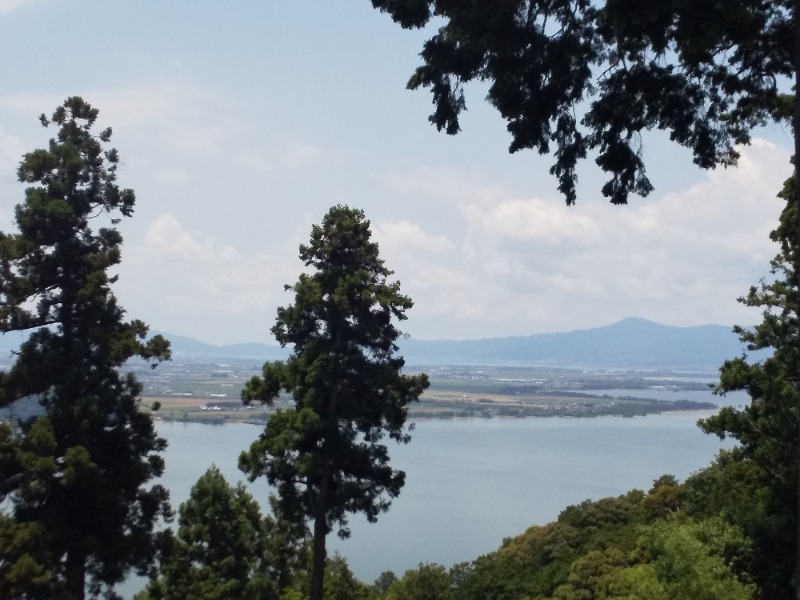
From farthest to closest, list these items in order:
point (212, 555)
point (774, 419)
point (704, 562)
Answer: point (212, 555), point (704, 562), point (774, 419)

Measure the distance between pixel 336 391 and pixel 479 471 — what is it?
156ft

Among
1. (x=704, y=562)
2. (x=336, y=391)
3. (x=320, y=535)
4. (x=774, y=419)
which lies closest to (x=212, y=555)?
(x=320, y=535)

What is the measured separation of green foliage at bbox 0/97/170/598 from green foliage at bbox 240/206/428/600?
105 inches

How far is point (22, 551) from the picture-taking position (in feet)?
42.9

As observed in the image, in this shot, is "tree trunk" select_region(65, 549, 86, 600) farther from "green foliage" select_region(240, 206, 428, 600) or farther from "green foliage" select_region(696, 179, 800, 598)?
"green foliage" select_region(696, 179, 800, 598)

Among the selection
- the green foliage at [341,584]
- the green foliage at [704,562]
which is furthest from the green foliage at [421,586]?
the green foliage at [704,562]

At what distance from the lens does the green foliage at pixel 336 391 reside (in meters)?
16.8

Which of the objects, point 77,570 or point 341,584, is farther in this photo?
point 341,584

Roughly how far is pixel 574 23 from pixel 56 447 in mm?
10199

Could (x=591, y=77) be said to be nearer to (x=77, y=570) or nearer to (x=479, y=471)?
(x=77, y=570)

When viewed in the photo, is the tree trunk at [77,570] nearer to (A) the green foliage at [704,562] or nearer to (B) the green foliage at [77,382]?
(B) the green foliage at [77,382]

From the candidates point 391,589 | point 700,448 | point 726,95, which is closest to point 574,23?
point 726,95

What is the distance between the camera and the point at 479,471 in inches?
2480

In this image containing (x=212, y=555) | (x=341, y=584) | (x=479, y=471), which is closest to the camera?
(x=212, y=555)
